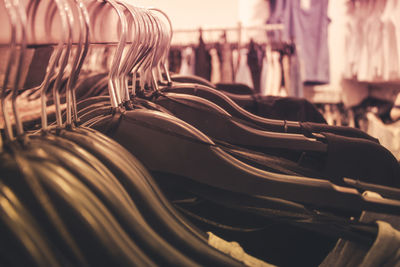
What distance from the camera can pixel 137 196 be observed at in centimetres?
33

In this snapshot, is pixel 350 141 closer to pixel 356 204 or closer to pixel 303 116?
pixel 356 204

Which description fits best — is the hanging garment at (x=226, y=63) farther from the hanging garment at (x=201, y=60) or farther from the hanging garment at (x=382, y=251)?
the hanging garment at (x=382, y=251)

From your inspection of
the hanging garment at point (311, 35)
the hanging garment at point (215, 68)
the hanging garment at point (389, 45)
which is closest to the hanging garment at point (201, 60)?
the hanging garment at point (215, 68)

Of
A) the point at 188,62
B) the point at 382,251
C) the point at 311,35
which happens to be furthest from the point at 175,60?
the point at 382,251

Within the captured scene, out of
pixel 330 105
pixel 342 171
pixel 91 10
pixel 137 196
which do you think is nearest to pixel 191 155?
pixel 137 196

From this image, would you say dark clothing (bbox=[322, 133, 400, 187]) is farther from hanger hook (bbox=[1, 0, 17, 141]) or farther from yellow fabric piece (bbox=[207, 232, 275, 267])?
hanger hook (bbox=[1, 0, 17, 141])

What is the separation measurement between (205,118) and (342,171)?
0.26 metres

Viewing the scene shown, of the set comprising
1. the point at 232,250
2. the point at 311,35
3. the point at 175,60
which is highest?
the point at 311,35

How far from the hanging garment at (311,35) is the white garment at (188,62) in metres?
0.76

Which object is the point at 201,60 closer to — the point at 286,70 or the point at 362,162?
the point at 286,70

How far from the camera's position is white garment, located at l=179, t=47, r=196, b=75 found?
171 cm

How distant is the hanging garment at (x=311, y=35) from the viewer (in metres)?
2.07

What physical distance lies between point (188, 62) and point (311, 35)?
0.91 metres

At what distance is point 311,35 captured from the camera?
2.11 meters
